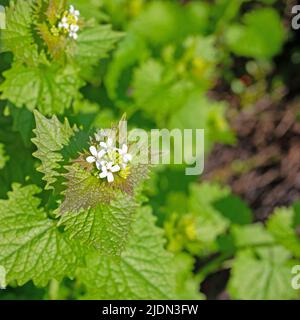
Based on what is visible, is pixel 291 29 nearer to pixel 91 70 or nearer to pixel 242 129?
pixel 242 129

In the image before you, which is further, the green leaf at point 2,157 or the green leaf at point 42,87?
the green leaf at point 2,157

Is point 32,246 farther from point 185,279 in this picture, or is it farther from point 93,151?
point 185,279

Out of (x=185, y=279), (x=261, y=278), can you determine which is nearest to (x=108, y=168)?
(x=185, y=279)

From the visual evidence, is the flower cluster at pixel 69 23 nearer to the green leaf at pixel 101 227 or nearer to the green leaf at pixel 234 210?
the green leaf at pixel 101 227

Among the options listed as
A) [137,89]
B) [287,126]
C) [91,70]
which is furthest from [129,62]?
[287,126]

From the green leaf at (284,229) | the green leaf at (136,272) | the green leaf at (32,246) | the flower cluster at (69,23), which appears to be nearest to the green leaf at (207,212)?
the green leaf at (284,229)
